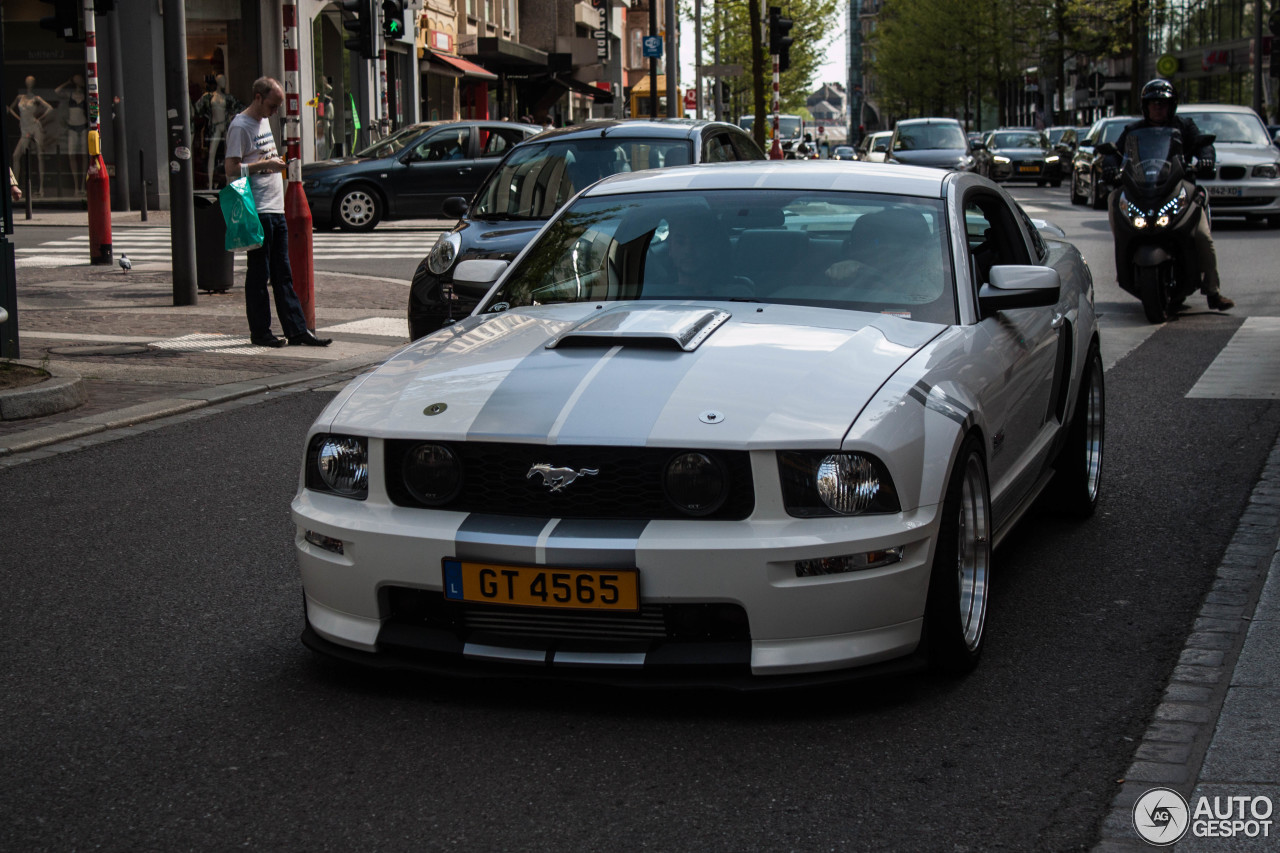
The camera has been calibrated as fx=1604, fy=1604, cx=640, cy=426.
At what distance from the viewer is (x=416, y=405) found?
13.6 feet

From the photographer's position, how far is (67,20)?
1522 cm

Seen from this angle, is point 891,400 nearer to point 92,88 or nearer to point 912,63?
point 92,88

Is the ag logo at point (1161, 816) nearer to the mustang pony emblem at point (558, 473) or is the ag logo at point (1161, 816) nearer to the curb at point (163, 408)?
the mustang pony emblem at point (558, 473)

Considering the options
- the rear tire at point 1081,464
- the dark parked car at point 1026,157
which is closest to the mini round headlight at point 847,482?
the rear tire at point 1081,464

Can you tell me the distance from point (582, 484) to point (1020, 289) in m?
1.73

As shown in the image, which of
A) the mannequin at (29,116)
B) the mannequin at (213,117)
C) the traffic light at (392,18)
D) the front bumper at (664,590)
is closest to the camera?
the front bumper at (664,590)

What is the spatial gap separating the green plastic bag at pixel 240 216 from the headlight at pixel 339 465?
713 centimetres

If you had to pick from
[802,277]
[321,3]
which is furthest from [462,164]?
[802,277]

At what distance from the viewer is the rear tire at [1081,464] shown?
238 inches

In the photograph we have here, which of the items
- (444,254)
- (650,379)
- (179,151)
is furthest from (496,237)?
(650,379)

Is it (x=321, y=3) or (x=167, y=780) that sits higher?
(x=321, y=3)

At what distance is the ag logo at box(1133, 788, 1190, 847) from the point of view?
321 centimetres

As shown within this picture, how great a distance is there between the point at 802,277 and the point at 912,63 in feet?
327

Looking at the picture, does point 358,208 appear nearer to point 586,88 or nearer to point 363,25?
point 363,25
